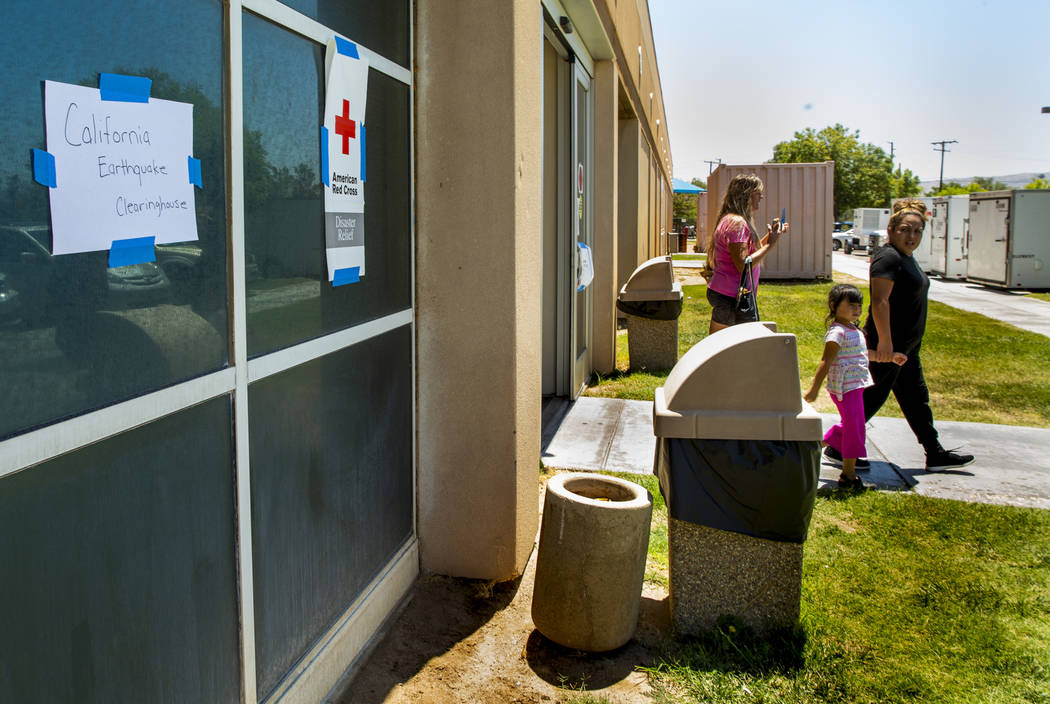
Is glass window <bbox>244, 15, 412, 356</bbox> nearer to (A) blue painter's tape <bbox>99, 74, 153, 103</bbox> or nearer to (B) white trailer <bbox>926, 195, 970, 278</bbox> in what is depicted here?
(A) blue painter's tape <bbox>99, 74, 153, 103</bbox>

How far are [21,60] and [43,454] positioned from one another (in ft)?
2.24

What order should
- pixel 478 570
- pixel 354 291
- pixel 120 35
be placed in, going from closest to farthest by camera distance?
pixel 120 35 < pixel 354 291 < pixel 478 570

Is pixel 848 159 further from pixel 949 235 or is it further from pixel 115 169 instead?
pixel 115 169

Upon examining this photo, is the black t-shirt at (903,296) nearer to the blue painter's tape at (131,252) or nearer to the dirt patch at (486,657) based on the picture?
the dirt patch at (486,657)

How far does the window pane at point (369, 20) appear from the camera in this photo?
2.69 meters

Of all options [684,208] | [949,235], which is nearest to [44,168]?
[949,235]

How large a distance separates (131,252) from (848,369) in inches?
176

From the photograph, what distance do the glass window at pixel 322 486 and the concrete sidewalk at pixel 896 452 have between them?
246 cm

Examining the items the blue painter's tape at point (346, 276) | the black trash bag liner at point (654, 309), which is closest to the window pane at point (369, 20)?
the blue painter's tape at point (346, 276)

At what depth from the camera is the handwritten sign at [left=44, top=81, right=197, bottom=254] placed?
1.56 metres

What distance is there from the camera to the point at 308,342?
2639mm

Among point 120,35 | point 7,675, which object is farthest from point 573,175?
point 7,675

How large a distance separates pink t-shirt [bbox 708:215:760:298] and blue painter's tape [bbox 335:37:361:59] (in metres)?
3.94

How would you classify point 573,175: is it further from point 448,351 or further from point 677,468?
point 677,468
